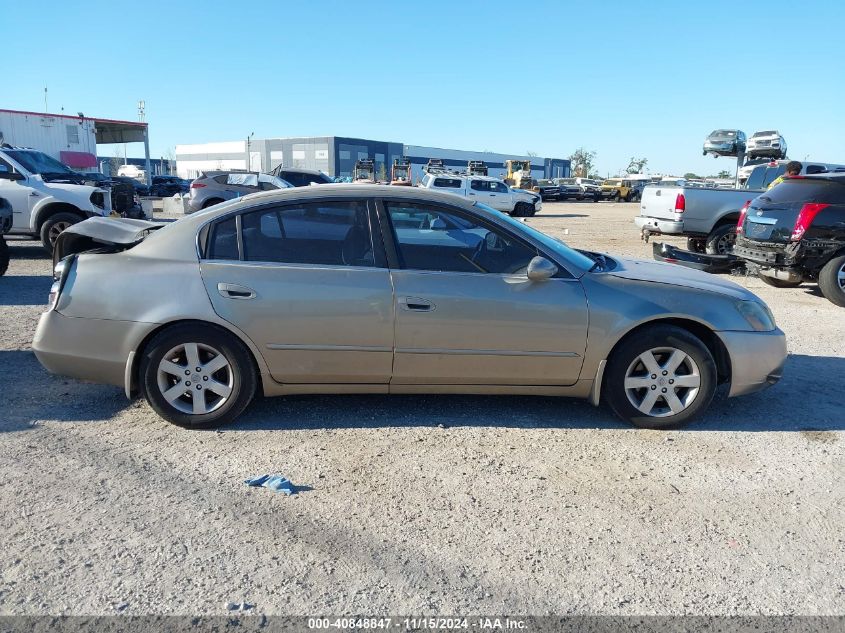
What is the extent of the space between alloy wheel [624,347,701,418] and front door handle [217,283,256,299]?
8.00 feet

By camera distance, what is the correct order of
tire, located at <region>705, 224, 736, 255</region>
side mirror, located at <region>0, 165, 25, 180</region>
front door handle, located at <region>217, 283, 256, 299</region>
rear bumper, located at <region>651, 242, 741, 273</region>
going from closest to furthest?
front door handle, located at <region>217, 283, 256, 299</region>
rear bumper, located at <region>651, 242, 741, 273</region>
side mirror, located at <region>0, 165, 25, 180</region>
tire, located at <region>705, 224, 736, 255</region>

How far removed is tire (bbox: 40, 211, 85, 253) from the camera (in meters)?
10.8

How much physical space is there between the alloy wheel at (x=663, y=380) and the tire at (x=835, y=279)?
18.5 ft

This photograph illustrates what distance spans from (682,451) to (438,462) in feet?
4.96

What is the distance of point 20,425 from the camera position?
4000 millimetres

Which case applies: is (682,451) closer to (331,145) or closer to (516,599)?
(516,599)

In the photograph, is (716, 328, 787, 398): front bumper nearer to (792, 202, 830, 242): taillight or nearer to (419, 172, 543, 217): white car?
(792, 202, 830, 242): taillight

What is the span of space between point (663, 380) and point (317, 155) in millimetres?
74569

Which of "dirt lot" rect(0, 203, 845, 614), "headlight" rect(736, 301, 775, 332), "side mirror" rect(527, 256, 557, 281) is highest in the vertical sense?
"side mirror" rect(527, 256, 557, 281)

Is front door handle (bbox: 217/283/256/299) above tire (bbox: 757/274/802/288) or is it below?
above

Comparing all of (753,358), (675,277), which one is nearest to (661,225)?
(675,277)

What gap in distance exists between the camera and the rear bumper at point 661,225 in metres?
12.6

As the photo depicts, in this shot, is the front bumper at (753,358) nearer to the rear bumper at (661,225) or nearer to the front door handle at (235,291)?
the front door handle at (235,291)

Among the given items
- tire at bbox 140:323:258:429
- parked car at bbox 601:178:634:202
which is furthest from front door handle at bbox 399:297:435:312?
parked car at bbox 601:178:634:202
